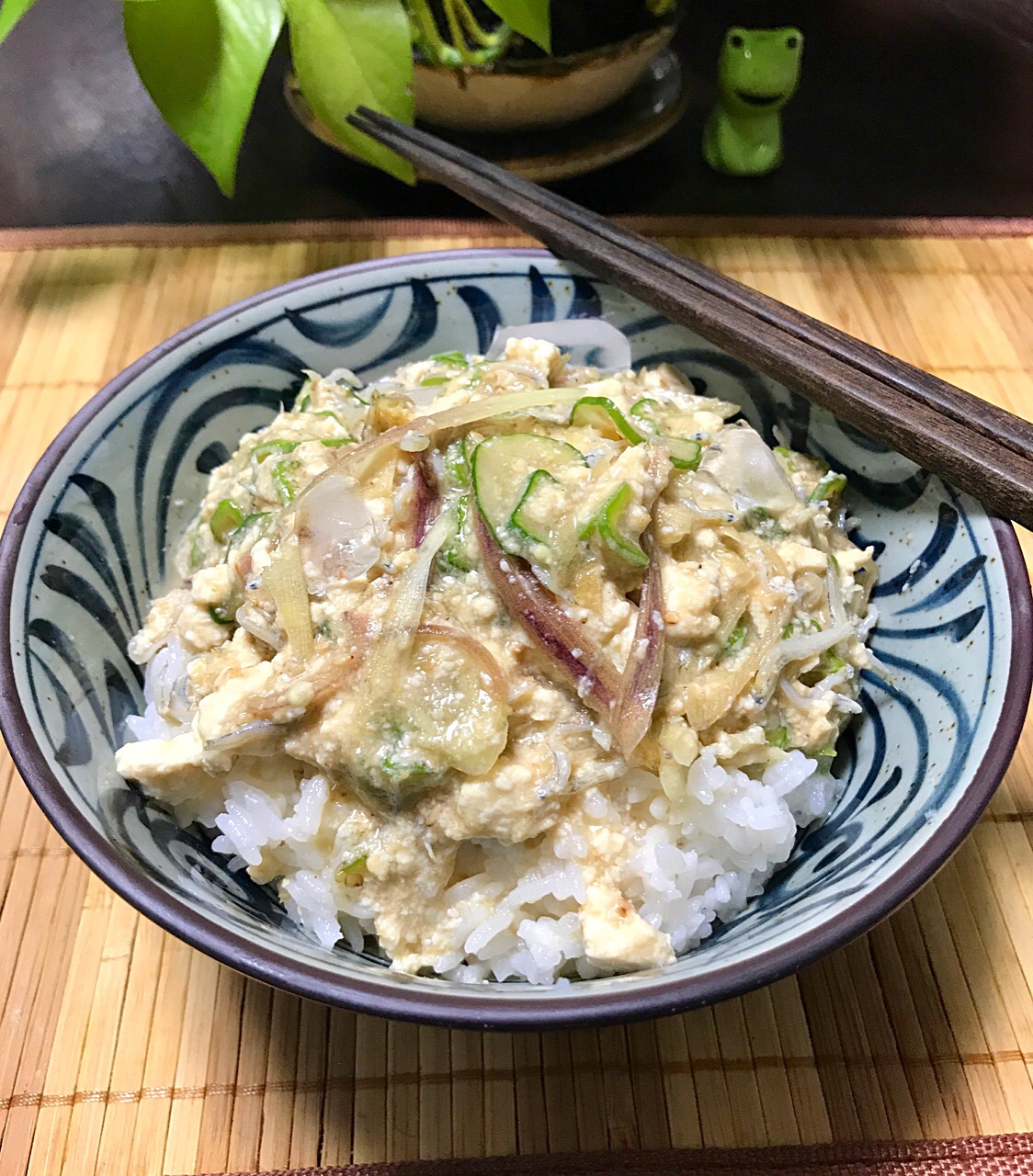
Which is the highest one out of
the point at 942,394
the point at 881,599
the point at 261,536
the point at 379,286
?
the point at 942,394

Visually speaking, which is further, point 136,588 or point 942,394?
point 136,588

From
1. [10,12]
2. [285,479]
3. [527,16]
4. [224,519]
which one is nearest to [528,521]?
[285,479]

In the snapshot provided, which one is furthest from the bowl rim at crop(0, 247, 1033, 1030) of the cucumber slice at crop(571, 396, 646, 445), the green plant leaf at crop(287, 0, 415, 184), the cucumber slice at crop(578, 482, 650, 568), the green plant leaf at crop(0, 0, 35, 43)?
the green plant leaf at crop(0, 0, 35, 43)

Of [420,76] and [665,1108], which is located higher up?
[420,76]

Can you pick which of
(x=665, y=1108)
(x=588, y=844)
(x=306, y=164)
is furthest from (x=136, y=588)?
(x=306, y=164)

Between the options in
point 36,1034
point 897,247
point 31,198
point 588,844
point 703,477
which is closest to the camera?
point 588,844

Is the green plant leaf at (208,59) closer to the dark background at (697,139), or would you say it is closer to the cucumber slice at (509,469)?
the dark background at (697,139)

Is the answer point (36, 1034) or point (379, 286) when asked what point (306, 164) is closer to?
point (379, 286)

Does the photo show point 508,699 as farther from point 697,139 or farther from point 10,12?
point 697,139
